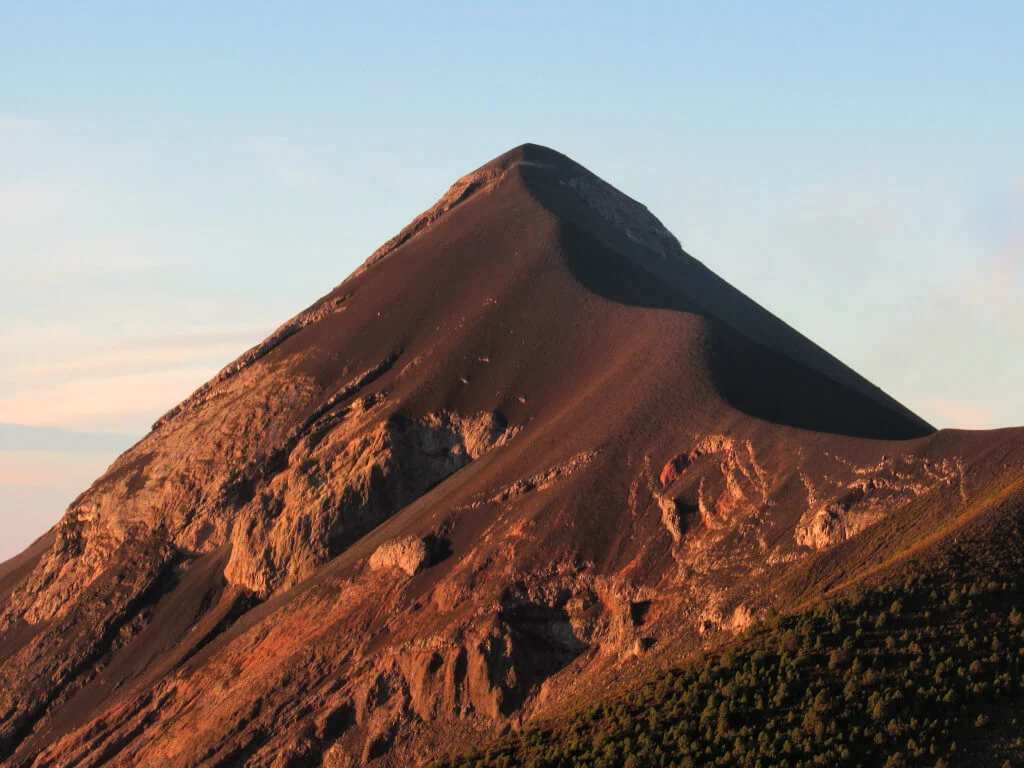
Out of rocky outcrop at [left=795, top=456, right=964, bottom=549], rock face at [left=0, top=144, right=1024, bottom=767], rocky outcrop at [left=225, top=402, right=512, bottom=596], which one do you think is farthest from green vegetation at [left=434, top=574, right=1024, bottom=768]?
rocky outcrop at [left=225, top=402, right=512, bottom=596]

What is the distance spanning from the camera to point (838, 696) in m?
61.3

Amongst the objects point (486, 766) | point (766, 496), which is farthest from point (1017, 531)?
point (486, 766)

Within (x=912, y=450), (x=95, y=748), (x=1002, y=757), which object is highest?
(x=95, y=748)

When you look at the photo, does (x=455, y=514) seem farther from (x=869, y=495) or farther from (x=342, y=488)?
(x=869, y=495)

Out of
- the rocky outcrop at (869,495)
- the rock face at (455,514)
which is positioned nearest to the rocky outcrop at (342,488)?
the rock face at (455,514)

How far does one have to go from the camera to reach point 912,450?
256 feet

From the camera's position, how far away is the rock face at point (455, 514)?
253ft

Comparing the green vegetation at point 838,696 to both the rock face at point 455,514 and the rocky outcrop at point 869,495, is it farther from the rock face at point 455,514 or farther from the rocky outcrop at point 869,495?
the rocky outcrop at point 869,495

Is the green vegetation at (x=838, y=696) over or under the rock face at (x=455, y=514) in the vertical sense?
under

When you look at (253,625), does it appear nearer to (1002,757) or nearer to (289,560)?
(289,560)

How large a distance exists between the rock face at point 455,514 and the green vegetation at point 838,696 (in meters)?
5.58

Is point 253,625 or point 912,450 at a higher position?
point 253,625

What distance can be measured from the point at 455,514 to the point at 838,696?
35144 mm

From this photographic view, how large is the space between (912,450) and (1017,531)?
10.1 metres
